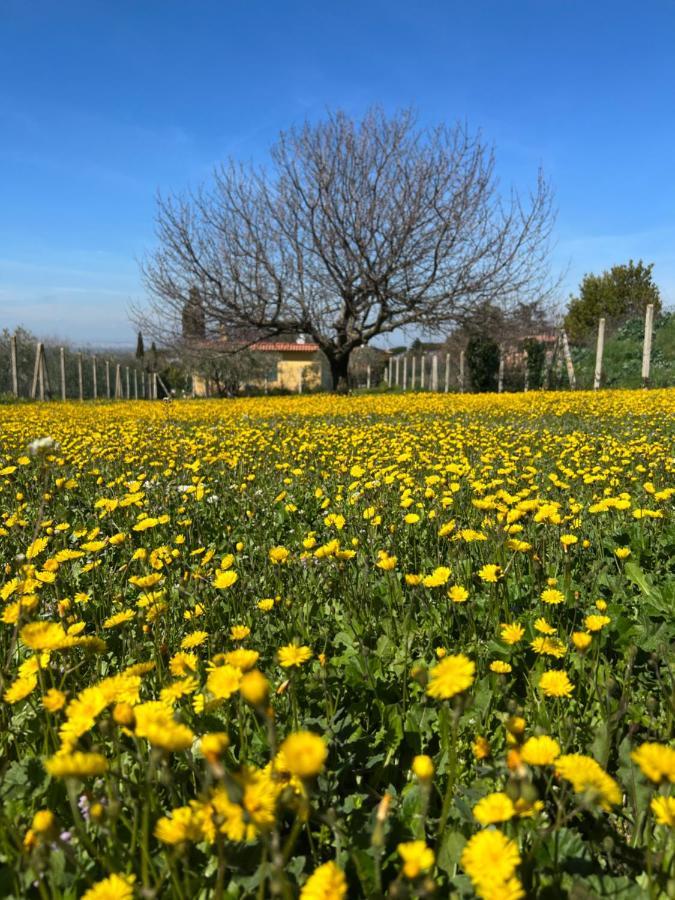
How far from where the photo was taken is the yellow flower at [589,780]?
828mm

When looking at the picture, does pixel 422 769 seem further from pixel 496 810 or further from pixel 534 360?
pixel 534 360

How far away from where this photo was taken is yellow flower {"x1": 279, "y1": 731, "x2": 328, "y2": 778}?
76 centimetres

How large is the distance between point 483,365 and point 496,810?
77.0ft

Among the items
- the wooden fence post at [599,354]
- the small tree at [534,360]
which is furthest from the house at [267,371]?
the wooden fence post at [599,354]

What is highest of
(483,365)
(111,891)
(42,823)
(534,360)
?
(534,360)

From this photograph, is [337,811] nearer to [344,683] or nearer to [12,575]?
[344,683]

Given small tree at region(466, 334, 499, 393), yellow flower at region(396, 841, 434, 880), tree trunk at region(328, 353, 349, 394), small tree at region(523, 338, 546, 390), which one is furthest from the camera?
small tree at region(466, 334, 499, 393)

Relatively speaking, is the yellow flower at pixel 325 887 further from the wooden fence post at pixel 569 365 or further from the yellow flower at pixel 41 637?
the wooden fence post at pixel 569 365

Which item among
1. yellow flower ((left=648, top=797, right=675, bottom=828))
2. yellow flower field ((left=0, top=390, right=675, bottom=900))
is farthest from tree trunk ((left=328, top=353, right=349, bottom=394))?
yellow flower ((left=648, top=797, right=675, bottom=828))

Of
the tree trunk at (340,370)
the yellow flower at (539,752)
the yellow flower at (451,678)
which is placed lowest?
the yellow flower at (539,752)

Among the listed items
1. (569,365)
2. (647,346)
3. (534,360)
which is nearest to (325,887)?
(647,346)

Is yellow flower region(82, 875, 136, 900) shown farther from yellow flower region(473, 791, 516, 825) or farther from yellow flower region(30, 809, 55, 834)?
yellow flower region(473, 791, 516, 825)

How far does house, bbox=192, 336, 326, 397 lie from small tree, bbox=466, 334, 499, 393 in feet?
38.2

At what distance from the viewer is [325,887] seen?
2.45 ft
